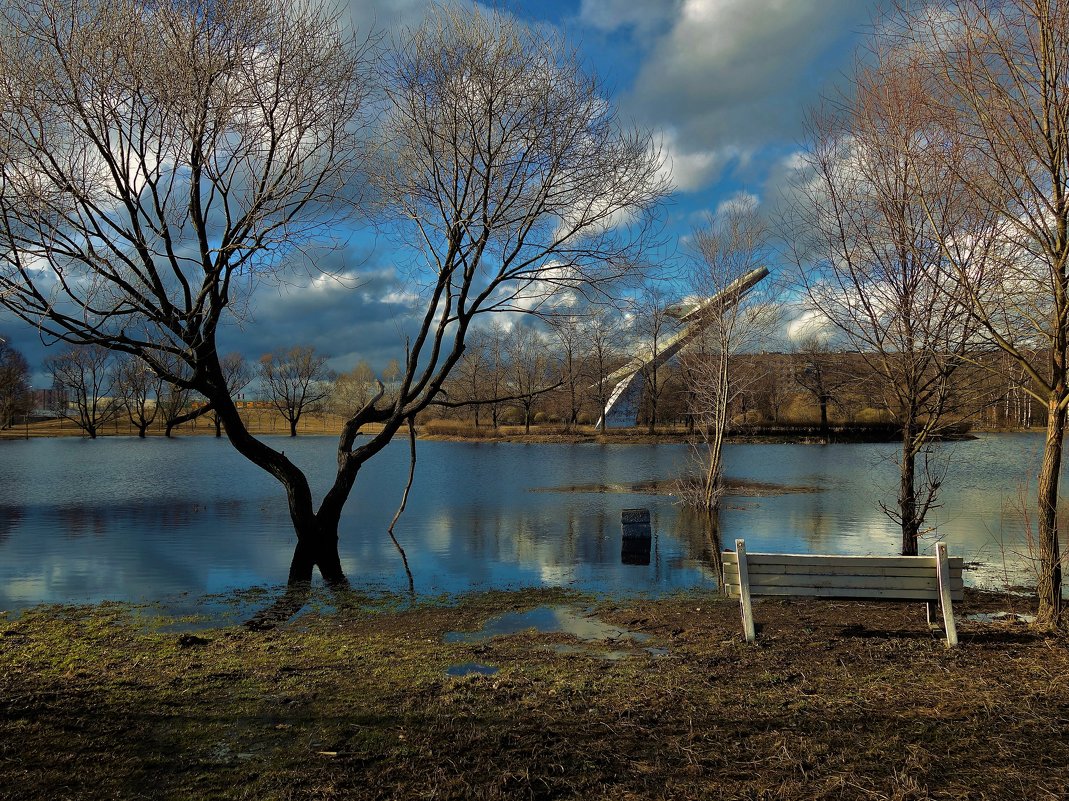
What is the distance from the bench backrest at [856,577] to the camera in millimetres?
5266

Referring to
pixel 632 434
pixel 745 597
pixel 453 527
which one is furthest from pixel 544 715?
pixel 632 434

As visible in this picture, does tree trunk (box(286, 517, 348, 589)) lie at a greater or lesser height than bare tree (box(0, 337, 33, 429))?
lesser

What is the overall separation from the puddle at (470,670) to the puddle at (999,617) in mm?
4142

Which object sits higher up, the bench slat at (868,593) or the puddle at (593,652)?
the bench slat at (868,593)

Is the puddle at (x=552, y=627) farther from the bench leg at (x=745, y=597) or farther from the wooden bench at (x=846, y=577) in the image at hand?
the wooden bench at (x=846, y=577)

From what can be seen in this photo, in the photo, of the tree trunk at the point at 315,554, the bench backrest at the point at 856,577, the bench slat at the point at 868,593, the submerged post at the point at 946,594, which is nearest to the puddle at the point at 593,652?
the bench backrest at the point at 856,577

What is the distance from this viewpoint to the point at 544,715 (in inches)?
148

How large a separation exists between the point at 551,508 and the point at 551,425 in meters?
39.1

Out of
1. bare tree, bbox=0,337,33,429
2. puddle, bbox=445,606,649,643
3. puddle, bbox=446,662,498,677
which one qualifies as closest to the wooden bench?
puddle, bbox=445,606,649,643

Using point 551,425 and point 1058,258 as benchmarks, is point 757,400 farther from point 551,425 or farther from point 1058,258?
point 1058,258

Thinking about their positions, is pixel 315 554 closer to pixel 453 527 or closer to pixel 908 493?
pixel 453 527

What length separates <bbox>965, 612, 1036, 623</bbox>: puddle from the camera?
597 centimetres

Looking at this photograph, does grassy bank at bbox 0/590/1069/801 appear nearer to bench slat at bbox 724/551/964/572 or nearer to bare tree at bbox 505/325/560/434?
bench slat at bbox 724/551/964/572

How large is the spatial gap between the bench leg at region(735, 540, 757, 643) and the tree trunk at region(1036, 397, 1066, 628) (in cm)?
216
